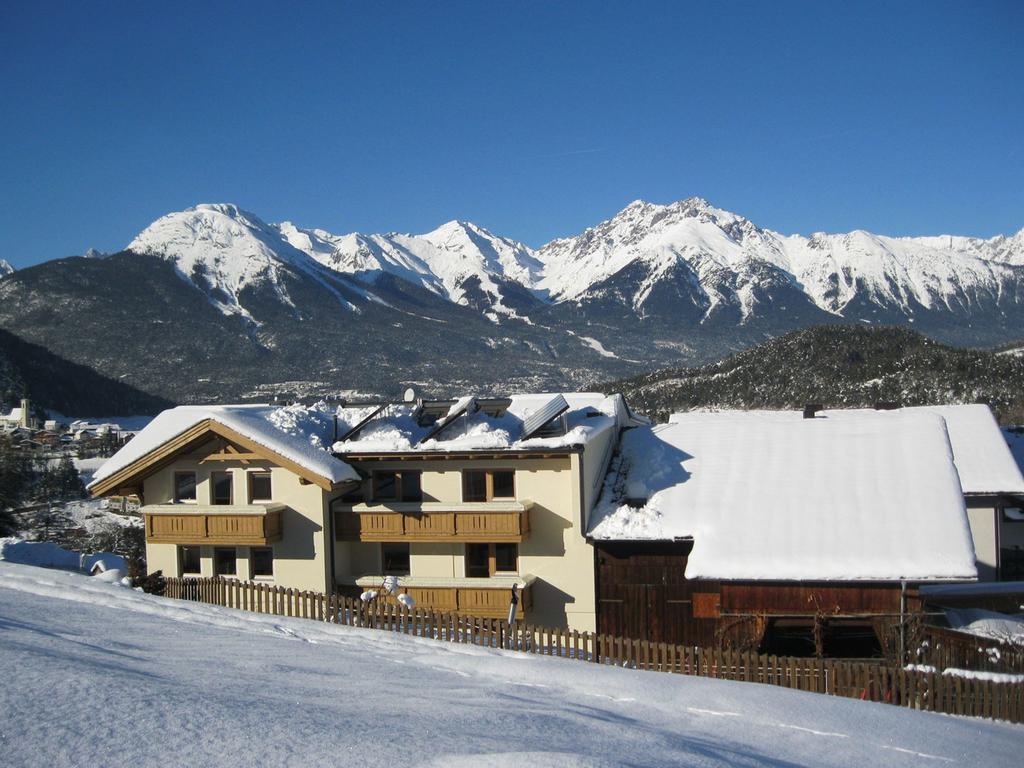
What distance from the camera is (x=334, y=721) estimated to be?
855cm

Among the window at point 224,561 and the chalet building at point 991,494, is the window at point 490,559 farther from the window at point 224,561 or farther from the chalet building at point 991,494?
the chalet building at point 991,494

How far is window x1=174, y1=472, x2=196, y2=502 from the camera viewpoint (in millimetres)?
24656

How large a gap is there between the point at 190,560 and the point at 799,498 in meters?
16.1

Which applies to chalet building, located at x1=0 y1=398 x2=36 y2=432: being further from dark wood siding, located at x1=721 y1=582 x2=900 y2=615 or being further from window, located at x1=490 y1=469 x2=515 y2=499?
dark wood siding, located at x1=721 y1=582 x2=900 y2=615

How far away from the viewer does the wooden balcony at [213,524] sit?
23078 mm

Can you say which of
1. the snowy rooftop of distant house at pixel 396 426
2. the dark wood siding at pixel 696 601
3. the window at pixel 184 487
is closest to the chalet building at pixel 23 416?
the window at pixel 184 487

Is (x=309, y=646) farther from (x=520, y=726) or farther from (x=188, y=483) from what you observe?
(x=188, y=483)

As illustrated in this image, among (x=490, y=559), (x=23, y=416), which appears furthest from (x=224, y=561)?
(x=23, y=416)

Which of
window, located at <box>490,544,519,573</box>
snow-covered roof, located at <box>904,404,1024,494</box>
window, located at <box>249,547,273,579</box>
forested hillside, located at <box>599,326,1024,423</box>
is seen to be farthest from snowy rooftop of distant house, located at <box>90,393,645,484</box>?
forested hillside, located at <box>599,326,1024,423</box>

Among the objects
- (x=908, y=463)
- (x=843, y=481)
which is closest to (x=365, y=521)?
(x=843, y=481)

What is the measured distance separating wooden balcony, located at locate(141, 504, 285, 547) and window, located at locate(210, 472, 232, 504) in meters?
0.62

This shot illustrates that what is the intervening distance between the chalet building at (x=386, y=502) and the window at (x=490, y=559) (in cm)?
4

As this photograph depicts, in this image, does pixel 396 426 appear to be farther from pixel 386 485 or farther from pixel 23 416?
pixel 23 416

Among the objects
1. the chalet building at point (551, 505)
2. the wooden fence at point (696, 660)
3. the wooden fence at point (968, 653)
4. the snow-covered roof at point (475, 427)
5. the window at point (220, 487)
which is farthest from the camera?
the window at point (220, 487)
